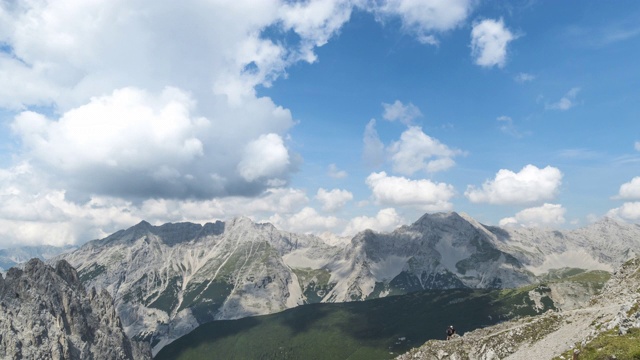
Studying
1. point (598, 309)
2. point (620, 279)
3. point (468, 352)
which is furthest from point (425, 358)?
point (620, 279)

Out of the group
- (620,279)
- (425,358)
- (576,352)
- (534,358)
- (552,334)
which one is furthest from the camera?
(620,279)

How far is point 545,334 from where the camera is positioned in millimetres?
85562

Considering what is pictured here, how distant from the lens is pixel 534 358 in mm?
73312

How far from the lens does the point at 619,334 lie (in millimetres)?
51781

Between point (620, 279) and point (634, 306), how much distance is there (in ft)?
233

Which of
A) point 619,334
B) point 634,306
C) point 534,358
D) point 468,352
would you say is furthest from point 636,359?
point 468,352

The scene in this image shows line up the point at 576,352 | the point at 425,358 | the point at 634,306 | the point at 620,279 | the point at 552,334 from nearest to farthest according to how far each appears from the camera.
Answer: the point at 576,352 < the point at 634,306 < the point at 552,334 < the point at 425,358 < the point at 620,279

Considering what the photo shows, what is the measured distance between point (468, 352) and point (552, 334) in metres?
20.3

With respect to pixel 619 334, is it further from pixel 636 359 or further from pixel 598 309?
pixel 598 309

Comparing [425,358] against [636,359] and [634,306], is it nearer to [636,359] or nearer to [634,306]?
[634,306]

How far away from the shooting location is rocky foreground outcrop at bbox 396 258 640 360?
73.6 m

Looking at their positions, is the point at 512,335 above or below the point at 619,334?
below

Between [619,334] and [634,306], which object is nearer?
[619,334]

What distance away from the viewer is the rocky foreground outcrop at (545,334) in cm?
7356
